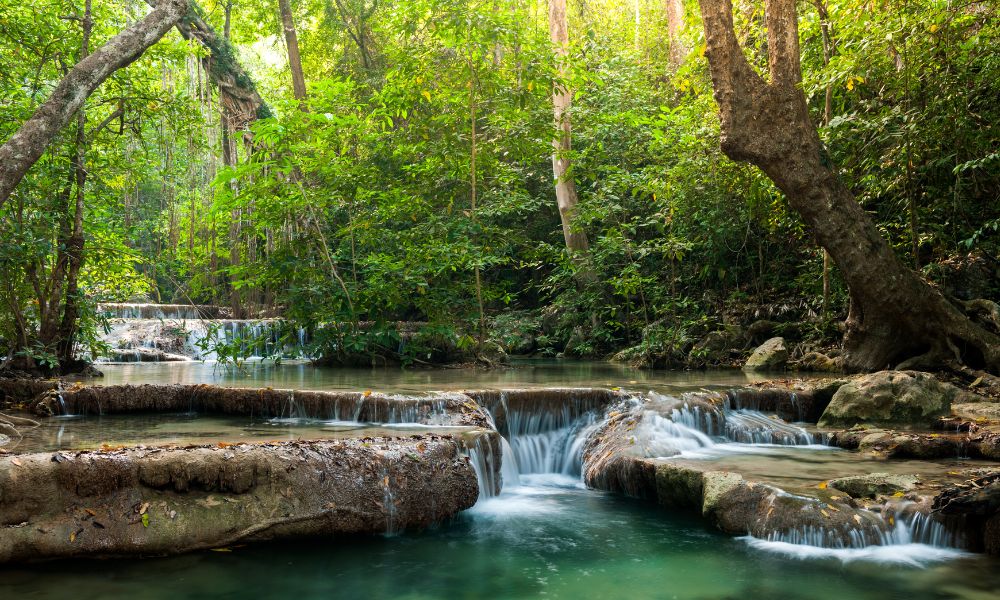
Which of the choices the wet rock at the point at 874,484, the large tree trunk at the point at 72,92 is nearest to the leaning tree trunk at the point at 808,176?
the wet rock at the point at 874,484

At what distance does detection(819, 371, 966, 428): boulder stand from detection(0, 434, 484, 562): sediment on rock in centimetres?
445

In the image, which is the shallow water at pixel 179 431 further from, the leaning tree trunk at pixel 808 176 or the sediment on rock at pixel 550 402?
the leaning tree trunk at pixel 808 176

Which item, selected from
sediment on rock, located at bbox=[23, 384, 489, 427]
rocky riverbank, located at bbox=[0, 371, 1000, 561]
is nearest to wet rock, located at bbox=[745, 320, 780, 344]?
rocky riverbank, located at bbox=[0, 371, 1000, 561]

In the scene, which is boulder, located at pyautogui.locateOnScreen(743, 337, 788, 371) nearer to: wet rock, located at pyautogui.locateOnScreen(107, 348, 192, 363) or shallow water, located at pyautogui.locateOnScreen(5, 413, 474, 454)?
shallow water, located at pyautogui.locateOnScreen(5, 413, 474, 454)

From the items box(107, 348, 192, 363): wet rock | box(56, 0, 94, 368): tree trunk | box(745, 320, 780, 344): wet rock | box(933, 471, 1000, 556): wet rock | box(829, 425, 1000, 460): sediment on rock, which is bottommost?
box(933, 471, 1000, 556): wet rock

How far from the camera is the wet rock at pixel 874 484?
4773 mm

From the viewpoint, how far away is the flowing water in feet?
12.7

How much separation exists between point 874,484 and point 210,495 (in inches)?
169

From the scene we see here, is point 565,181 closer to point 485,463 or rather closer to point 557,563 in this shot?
point 485,463

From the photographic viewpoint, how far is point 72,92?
581cm

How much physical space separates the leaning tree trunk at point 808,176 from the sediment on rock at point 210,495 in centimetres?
587

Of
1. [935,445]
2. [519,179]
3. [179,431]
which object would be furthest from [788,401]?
[179,431]

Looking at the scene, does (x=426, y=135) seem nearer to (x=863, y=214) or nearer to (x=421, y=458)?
(x=863, y=214)

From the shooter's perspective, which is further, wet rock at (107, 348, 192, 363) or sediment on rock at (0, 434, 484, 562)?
wet rock at (107, 348, 192, 363)
